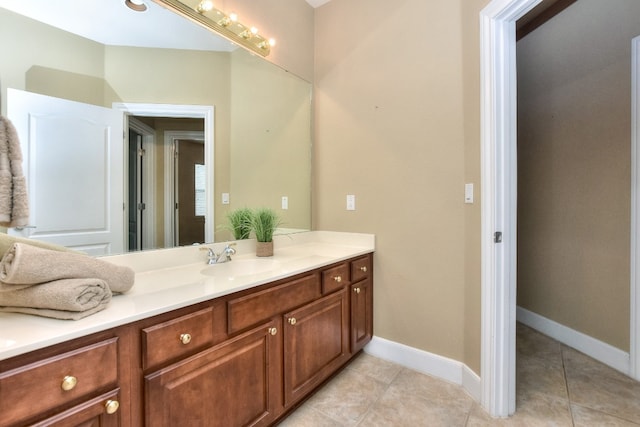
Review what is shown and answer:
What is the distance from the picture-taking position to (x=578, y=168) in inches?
89.4

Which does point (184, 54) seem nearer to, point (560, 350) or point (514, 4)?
point (514, 4)

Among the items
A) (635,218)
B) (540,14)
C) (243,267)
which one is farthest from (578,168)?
(243,267)

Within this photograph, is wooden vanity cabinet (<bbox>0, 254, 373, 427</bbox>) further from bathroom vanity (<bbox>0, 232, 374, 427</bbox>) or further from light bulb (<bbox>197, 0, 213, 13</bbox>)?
light bulb (<bbox>197, 0, 213, 13</bbox>)

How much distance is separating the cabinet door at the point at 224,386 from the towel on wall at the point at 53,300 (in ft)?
0.97

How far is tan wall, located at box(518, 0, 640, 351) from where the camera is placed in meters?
2.00

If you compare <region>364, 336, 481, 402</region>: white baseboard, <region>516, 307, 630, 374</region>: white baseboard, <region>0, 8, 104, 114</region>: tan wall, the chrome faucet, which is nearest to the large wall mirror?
<region>0, 8, 104, 114</region>: tan wall

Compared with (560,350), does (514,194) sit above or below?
above

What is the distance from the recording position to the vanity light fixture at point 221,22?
1.54 metres

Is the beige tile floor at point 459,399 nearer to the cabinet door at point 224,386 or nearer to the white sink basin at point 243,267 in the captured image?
the cabinet door at point 224,386

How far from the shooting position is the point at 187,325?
1014mm

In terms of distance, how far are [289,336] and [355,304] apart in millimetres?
649

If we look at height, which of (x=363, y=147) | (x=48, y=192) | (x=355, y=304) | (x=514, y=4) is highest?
(x=514, y=4)

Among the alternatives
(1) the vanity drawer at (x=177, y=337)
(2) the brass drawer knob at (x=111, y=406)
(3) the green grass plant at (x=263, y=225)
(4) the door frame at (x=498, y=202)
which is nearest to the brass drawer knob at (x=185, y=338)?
(1) the vanity drawer at (x=177, y=337)

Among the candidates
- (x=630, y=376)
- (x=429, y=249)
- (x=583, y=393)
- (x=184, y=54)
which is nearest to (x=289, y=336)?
(x=429, y=249)
